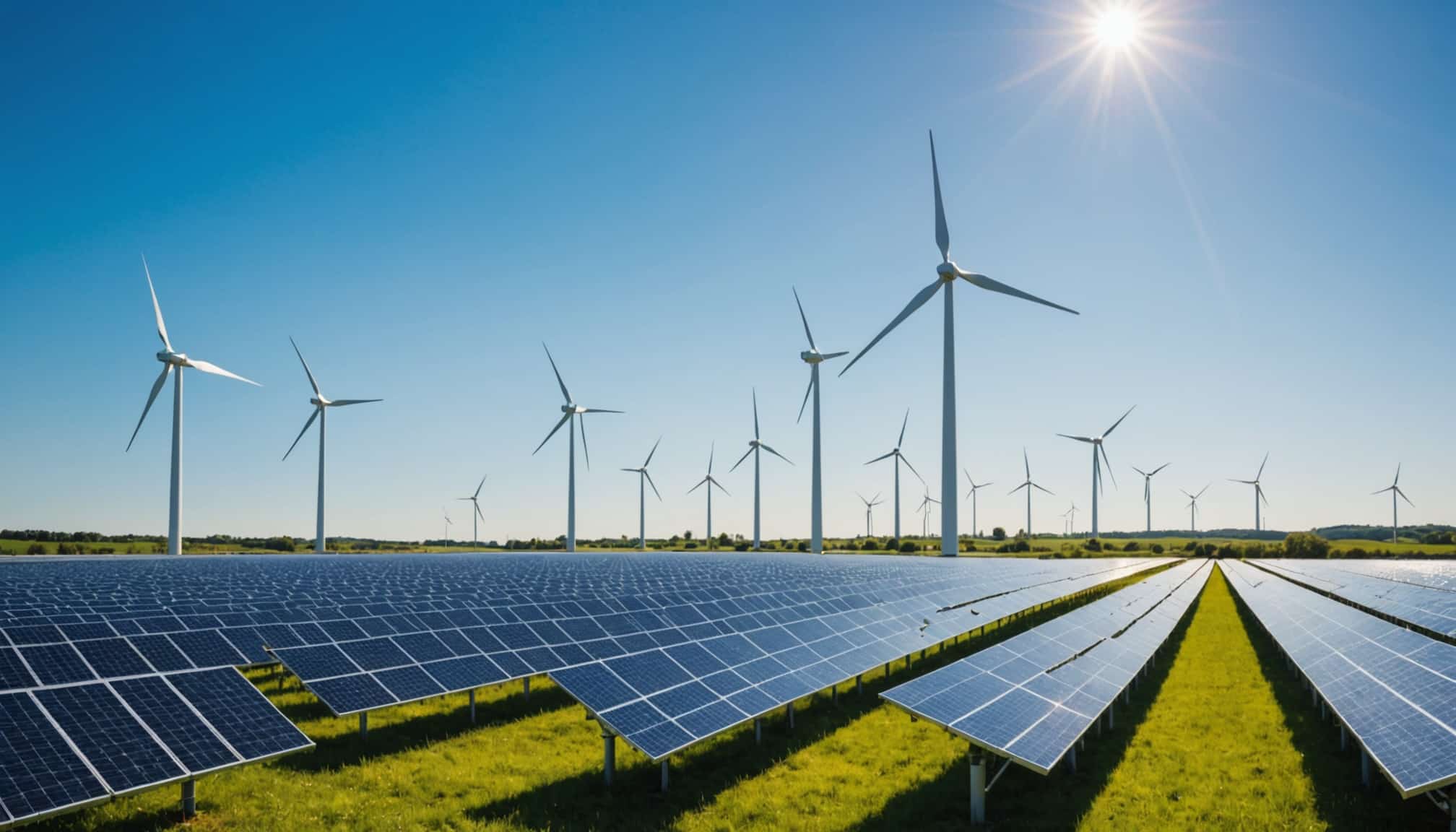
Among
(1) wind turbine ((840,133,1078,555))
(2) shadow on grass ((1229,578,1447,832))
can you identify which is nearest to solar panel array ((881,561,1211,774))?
(2) shadow on grass ((1229,578,1447,832))

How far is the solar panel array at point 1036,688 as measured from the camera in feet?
41.5

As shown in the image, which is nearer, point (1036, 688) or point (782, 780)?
point (782, 780)

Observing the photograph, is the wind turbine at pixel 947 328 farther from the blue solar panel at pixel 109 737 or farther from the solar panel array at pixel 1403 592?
the blue solar panel at pixel 109 737

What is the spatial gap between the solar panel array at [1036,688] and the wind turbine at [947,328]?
46677mm

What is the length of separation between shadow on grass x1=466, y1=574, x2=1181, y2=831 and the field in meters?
0.05

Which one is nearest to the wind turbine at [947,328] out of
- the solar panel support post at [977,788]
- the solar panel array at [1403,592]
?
the solar panel array at [1403,592]

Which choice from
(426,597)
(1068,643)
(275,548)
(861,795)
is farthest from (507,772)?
(275,548)

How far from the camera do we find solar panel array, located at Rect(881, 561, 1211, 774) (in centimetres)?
1264

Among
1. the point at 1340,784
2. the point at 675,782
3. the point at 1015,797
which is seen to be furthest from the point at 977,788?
the point at 1340,784

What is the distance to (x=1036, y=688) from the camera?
15.9 m

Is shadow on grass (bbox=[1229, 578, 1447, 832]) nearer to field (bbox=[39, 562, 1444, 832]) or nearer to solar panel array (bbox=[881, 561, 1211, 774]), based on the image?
field (bbox=[39, 562, 1444, 832])

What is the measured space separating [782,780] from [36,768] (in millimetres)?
11134

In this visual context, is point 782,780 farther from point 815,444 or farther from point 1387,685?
point 815,444

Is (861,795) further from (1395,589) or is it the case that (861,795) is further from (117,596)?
(1395,589)
